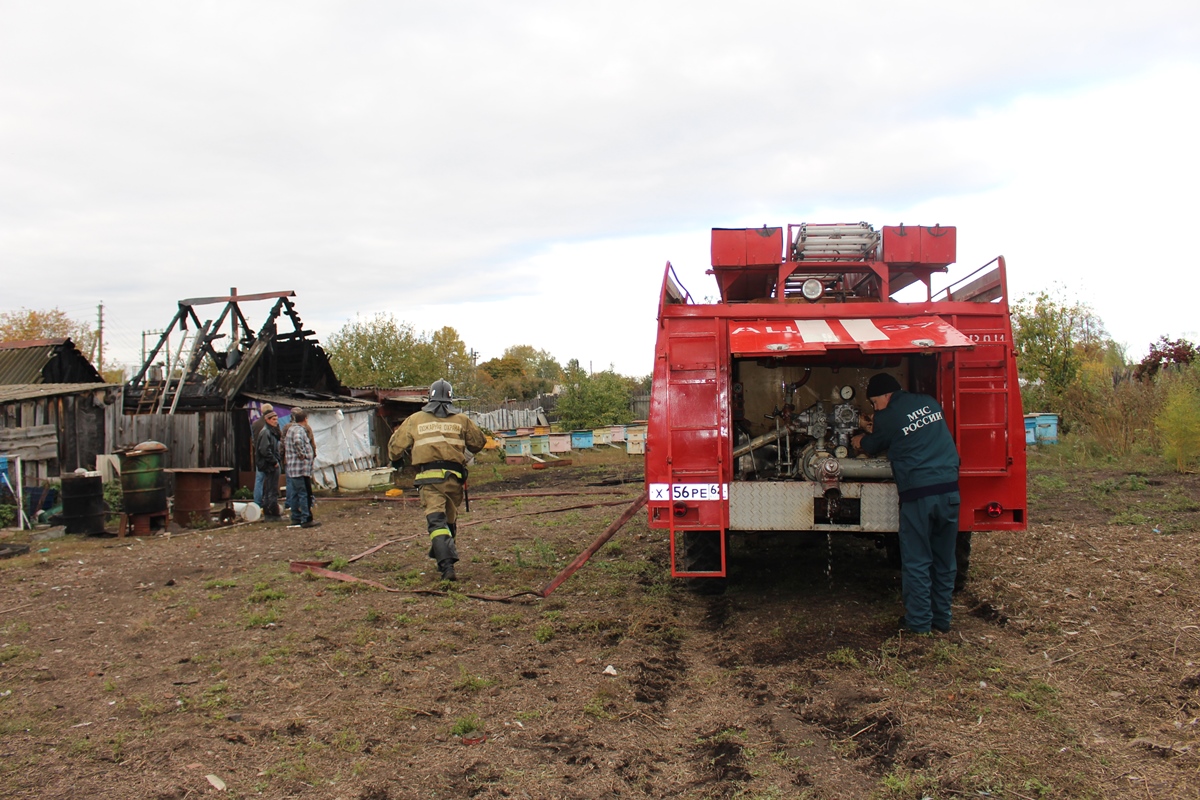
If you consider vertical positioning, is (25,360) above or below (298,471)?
above

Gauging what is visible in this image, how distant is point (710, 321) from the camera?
6328mm

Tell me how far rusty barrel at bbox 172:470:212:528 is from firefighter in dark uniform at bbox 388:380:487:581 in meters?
6.09

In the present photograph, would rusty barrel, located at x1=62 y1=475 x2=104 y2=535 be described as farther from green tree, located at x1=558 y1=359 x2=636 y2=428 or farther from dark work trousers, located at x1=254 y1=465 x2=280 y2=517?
green tree, located at x1=558 y1=359 x2=636 y2=428

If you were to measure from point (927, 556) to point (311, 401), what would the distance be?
57.0 ft

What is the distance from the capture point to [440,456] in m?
8.06

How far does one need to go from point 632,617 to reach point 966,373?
321cm

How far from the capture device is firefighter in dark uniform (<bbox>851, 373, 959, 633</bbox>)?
5.76 metres

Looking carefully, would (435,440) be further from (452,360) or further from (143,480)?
(452,360)

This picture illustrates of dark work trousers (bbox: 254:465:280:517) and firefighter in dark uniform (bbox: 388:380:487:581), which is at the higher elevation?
firefighter in dark uniform (bbox: 388:380:487:581)

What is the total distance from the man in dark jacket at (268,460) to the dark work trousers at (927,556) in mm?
10081

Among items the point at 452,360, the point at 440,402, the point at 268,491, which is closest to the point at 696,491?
the point at 440,402

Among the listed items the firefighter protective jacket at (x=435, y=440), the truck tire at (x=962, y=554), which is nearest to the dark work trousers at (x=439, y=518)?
the firefighter protective jacket at (x=435, y=440)

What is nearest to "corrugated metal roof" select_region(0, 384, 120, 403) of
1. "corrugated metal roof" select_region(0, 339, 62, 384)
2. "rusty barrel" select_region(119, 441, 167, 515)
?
"rusty barrel" select_region(119, 441, 167, 515)

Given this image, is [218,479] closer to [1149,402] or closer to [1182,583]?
[1182,583]
